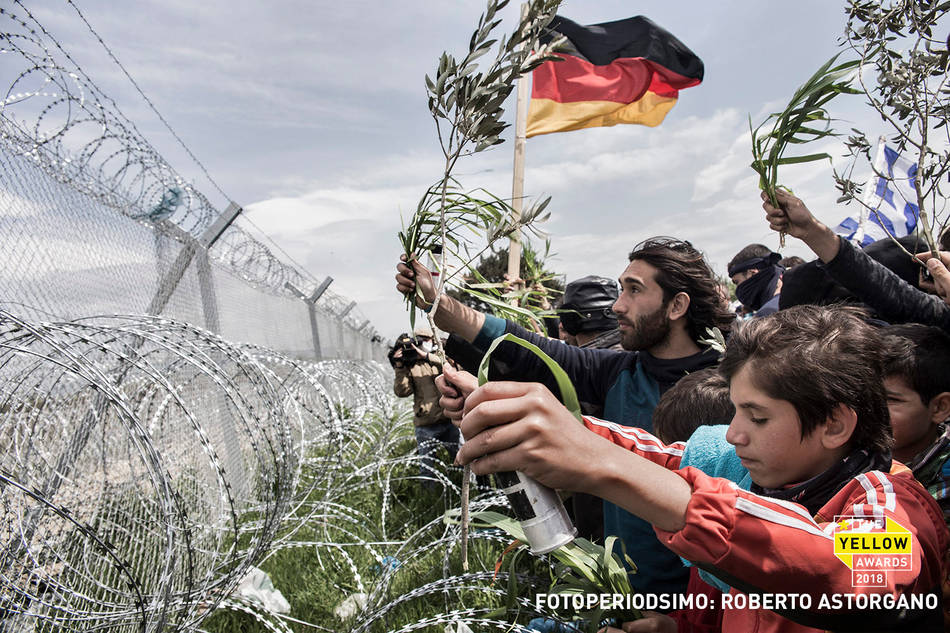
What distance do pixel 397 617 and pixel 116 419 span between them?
193 centimetres

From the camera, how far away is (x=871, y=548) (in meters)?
1.05

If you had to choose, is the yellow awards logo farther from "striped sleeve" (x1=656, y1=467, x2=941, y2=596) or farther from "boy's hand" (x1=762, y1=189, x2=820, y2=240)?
"boy's hand" (x1=762, y1=189, x2=820, y2=240)

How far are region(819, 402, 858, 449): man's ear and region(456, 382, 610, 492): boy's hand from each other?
819mm

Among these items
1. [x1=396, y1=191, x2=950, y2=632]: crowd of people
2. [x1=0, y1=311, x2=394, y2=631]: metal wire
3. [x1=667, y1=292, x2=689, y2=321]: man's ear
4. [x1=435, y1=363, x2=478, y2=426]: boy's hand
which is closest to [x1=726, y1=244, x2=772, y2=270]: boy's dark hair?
[x1=396, y1=191, x2=950, y2=632]: crowd of people

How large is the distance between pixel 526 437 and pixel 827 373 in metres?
0.92

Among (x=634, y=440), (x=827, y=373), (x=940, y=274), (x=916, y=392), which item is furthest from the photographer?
(x=916, y=392)

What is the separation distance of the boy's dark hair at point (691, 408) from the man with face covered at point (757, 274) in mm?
2934

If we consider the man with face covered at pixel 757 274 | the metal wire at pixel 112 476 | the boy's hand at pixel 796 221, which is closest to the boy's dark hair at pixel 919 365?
the boy's hand at pixel 796 221

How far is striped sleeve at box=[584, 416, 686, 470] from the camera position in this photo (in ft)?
4.94

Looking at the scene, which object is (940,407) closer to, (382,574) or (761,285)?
(382,574)

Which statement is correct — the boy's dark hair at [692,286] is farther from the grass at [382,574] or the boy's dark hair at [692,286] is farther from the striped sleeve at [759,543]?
the striped sleeve at [759,543]

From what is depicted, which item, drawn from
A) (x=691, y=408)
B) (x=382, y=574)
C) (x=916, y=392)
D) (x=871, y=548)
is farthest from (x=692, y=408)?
(x=382, y=574)

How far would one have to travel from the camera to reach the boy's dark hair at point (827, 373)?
52.5 inches

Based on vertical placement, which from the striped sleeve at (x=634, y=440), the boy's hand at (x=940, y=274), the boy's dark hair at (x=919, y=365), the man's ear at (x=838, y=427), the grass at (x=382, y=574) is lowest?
the grass at (x=382, y=574)
